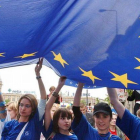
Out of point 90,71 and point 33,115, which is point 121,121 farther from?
point 33,115

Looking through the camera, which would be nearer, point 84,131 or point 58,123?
point 84,131

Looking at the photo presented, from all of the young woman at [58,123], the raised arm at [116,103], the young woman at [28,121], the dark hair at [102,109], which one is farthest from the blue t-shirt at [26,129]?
the raised arm at [116,103]

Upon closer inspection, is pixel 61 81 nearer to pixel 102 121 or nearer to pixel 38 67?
pixel 38 67

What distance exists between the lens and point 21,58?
3674 millimetres

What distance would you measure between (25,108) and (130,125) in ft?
4.14

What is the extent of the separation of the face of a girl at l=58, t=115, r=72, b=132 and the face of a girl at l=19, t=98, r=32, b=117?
1.31 ft

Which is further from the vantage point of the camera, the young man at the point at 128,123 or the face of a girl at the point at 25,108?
the face of a girl at the point at 25,108

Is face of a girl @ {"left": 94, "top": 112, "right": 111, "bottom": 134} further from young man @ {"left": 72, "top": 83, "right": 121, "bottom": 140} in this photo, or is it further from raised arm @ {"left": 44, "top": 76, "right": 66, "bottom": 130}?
raised arm @ {"left": 44, "top": 76, "right": 66, "bottom": 130}

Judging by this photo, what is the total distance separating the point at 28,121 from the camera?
3377 mm

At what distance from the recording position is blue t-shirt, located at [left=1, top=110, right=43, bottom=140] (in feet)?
10.7

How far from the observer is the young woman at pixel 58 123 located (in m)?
3.40

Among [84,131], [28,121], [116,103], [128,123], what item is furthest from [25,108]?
[128,123]

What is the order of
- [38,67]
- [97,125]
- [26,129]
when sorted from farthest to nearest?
[38,67] → [26,129] → [97,125]

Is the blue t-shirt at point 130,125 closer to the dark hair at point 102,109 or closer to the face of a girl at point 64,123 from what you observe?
the dark hair at point 102,109
